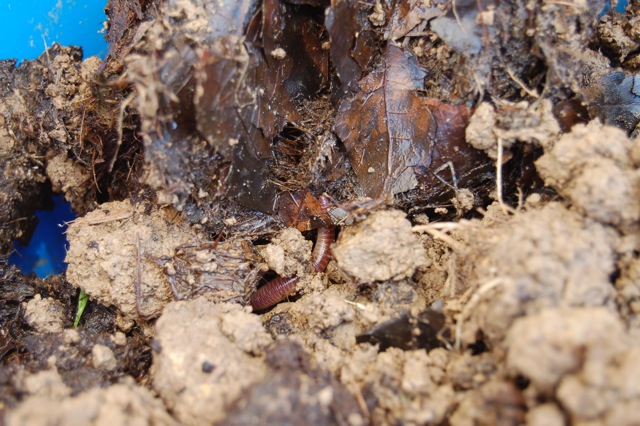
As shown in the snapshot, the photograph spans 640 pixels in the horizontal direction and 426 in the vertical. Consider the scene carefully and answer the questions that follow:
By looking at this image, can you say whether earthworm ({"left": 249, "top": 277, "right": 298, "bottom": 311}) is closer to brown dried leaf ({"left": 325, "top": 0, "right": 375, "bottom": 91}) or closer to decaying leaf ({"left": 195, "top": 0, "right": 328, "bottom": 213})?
decaying leaf ({"left": 195, "top": 0, "right": 328, "bottom": 213})

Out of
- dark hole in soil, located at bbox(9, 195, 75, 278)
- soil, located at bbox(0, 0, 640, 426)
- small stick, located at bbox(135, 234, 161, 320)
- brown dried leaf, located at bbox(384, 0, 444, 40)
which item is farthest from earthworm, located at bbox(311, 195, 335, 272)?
dark hole in soil, located at bbox(9, 195, 75, 278)

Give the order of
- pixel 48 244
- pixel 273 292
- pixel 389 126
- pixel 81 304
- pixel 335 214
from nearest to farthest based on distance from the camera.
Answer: pixel 389 126 < pixel 335 214 < pixel 273 292 < pixel 81 304 < pixel 48 244

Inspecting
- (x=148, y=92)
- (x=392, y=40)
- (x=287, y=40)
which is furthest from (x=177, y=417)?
(x=392, y=40)

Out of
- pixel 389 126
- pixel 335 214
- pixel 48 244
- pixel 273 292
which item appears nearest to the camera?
pixel 389 126

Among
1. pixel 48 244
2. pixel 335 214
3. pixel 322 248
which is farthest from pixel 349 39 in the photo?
pixel 48 244

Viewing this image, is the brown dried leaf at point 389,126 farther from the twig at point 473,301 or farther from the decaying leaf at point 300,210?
the twig at point 473,301

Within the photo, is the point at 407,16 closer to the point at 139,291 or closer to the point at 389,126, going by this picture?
the point at 389,126

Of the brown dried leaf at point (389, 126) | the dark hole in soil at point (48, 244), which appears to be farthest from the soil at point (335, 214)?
the dark hole in soil at point (48, 244)

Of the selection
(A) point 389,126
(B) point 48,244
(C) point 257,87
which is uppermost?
(C) point 257,87

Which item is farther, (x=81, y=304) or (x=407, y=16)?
(x=81, y=304)
